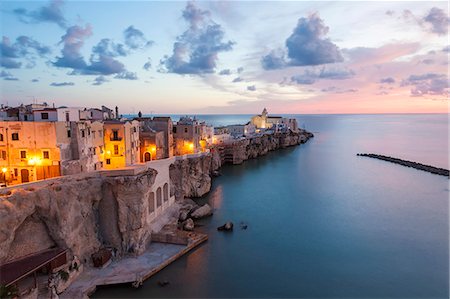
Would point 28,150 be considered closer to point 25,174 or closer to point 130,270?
point 25,174

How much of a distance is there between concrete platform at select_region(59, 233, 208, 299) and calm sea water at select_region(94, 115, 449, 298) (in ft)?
1.70

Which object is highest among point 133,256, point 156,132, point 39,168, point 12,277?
point 156,132

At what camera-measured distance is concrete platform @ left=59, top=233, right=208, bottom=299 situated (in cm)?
1892

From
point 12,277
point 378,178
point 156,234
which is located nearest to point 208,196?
point 156,234

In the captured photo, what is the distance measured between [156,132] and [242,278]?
2314 centimetres

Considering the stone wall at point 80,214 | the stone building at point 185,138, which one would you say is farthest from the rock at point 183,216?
the stone building at point 185,138

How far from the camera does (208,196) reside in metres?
40.9

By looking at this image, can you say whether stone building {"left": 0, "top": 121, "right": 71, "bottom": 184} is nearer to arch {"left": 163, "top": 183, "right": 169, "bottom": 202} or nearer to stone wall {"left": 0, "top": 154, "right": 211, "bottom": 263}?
stone wall {"left": 0, "top": 154, "right": 211, "bottom": 263}

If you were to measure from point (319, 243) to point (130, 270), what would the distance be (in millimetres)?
15783

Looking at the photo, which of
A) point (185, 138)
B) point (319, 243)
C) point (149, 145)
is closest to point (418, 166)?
point (319, 243)

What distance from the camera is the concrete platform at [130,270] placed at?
62.1 ft

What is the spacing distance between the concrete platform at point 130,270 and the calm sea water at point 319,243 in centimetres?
52

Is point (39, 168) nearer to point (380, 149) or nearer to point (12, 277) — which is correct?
point (12, 277)

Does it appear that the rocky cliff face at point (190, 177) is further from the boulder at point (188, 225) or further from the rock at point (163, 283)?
the rock at point (163, 283)
